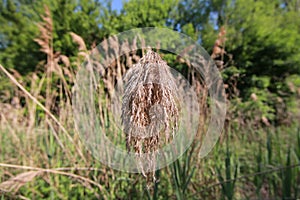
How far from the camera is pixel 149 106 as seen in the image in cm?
27

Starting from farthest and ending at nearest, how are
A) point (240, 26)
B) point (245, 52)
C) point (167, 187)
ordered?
point (240, 26)
point (245, 52)
point (167, 187)

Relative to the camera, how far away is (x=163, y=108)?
0.90 feet

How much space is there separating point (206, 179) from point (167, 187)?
19 cm

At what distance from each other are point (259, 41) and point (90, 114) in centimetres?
641

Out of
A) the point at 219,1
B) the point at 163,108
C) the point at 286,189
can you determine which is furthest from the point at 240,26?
the point at 163,108

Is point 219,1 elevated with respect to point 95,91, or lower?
elevated

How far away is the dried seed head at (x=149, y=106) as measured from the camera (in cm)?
27

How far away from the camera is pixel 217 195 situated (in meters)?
1.19

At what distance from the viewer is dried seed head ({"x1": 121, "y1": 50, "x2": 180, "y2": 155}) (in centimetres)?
27

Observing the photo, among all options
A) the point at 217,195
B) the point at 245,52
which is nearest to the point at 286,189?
the point at 217,195

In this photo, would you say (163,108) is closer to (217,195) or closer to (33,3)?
(217,195)

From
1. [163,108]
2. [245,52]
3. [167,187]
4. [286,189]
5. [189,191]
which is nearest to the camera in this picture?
[163,108]

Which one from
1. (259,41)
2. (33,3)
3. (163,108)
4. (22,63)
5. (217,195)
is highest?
(33,3)

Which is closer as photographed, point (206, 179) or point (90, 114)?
point (90, 114)
